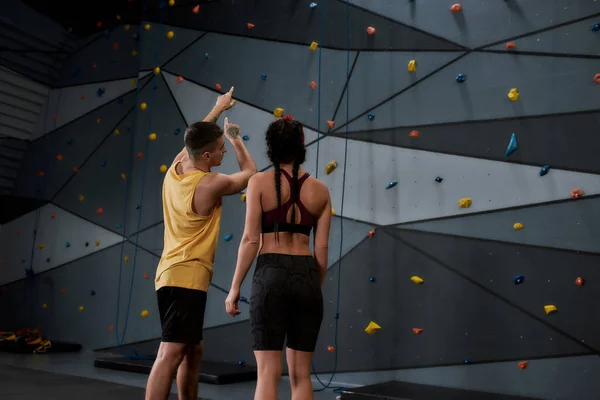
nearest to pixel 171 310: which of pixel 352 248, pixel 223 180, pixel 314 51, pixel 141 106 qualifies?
pixel 223 180

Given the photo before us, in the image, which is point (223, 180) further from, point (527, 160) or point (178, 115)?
point (178, 115)

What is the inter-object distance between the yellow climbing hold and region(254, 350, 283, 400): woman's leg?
221 centimetres

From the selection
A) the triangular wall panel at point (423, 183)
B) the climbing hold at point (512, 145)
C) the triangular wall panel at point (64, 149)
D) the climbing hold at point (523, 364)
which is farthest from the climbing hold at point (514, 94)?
the triangular wall panel at point (64, 149)

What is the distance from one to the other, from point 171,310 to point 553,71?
8.58 ft

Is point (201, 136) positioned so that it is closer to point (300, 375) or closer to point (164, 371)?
point (164, 371)

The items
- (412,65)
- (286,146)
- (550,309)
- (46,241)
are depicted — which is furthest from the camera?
(46,241)

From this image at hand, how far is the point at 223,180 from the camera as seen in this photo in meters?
2.56

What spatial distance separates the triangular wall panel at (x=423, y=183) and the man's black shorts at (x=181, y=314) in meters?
1.82

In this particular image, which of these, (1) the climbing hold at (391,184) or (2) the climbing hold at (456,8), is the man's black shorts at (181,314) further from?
(2) the climbing hold at (456,8)

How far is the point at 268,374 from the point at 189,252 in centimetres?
66

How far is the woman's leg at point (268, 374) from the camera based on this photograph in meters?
2.12

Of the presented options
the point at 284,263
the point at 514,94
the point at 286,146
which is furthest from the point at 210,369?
the point at 514,94

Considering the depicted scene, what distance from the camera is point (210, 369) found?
4.20 m

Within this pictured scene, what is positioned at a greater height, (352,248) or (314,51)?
(314,51)
